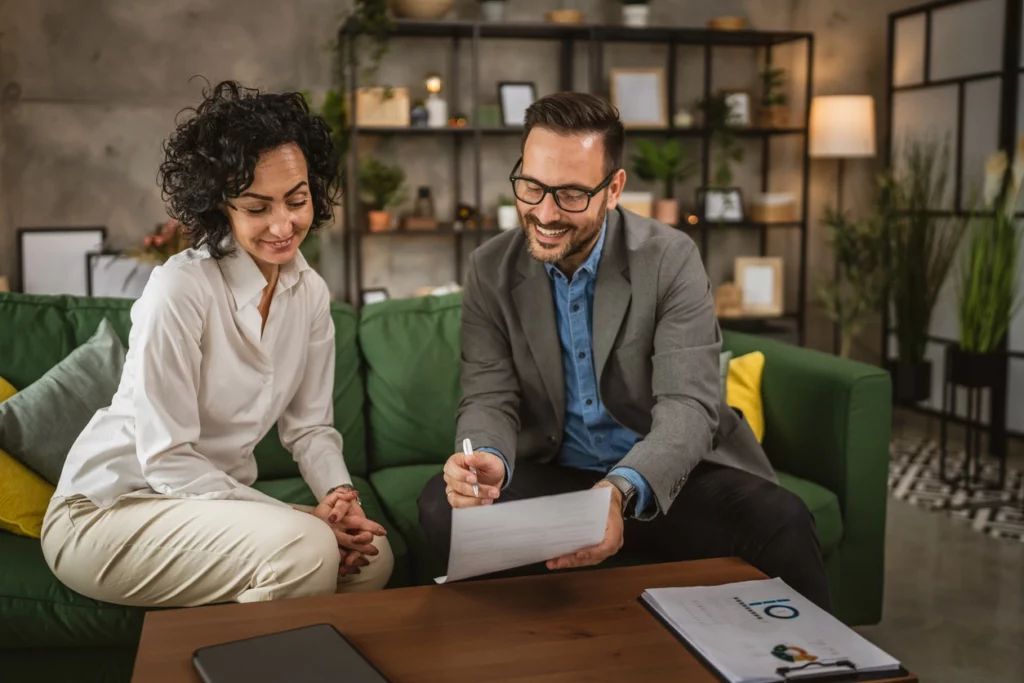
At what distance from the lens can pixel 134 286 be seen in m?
4.64

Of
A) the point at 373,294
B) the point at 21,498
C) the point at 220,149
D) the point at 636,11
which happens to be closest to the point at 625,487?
the point at 220,149

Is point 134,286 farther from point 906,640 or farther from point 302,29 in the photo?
point 906,640

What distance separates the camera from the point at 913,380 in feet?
14.3

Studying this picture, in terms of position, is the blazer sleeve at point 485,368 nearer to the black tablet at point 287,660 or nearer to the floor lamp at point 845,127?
the black tablet at point 287,660

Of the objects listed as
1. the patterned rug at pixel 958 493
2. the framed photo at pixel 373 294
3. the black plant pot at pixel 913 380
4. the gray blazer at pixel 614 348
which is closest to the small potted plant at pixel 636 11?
the framed photo at pixel 373 294

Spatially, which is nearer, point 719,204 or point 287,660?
point 287,660

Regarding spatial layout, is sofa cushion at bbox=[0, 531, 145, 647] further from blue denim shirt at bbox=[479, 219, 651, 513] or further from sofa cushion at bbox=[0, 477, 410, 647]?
blue denim shirt at bbox=[479, 219, 651, 513]

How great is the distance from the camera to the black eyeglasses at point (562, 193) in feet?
6.26

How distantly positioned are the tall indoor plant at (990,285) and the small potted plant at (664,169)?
1543mm

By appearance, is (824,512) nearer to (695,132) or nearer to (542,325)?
(542,325)

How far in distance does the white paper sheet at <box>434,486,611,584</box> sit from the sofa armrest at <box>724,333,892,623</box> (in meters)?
1.03

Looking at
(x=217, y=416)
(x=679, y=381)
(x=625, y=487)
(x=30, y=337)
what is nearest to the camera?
(x=625, y=487)

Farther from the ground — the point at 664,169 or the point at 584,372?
the point at 664,169

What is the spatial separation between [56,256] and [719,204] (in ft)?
10.8
